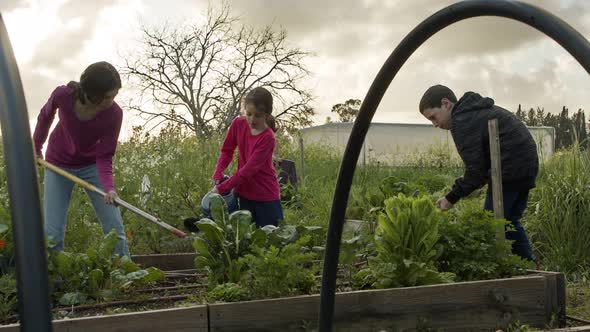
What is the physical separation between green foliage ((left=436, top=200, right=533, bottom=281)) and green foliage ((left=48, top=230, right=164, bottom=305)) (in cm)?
169

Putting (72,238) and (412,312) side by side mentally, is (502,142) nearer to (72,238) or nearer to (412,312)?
(412,312)

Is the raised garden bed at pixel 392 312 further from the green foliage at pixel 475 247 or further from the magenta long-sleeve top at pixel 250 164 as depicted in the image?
the magenta long-sleeve top at pixel 250 164

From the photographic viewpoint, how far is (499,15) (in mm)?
1478

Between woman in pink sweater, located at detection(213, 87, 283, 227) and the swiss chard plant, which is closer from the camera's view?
the swiss chard plant

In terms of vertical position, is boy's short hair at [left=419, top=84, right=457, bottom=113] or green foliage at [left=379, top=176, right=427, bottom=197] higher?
boy's short hair at [left=419, top=84, right=457, bottom=113]

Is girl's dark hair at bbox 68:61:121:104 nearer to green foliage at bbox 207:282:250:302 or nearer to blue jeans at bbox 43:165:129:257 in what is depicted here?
blue jeans at bbox 43:165:129:257

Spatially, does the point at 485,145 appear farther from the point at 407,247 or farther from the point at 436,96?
the point at 407,247

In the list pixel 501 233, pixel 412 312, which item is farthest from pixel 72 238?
pixel 501 233

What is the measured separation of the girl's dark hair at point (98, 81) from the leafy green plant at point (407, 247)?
185cm

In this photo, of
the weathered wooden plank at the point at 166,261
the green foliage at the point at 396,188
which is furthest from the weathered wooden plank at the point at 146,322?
the green foliage at the point at 396,188

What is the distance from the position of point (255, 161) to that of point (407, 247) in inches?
58.7

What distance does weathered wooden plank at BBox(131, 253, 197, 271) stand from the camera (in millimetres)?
4812

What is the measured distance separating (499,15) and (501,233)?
9.47ft

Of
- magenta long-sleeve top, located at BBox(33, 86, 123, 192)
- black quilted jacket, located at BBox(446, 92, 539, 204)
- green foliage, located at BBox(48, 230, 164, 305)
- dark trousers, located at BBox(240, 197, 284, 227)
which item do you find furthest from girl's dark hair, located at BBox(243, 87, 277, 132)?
green foliage, located at BBox(48, 230, 164, 305)
